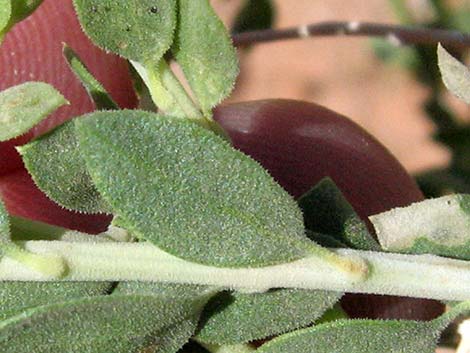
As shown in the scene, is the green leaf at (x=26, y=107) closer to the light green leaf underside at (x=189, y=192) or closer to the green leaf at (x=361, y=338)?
the light green leaf underside at (x=189, y=192)

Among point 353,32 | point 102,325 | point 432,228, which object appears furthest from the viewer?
point 353,32

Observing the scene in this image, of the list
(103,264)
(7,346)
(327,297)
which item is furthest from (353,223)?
(7,346)

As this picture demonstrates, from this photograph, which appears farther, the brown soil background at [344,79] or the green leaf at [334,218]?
the brown soil background at [344,79]

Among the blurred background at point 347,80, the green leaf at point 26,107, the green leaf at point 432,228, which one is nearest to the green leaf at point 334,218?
the green leaf at point 432,228

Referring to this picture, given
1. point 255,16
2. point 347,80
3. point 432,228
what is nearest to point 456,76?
point 432,228

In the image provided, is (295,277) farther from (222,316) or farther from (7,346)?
(7,346)

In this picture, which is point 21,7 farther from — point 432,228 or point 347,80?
point 347,80
